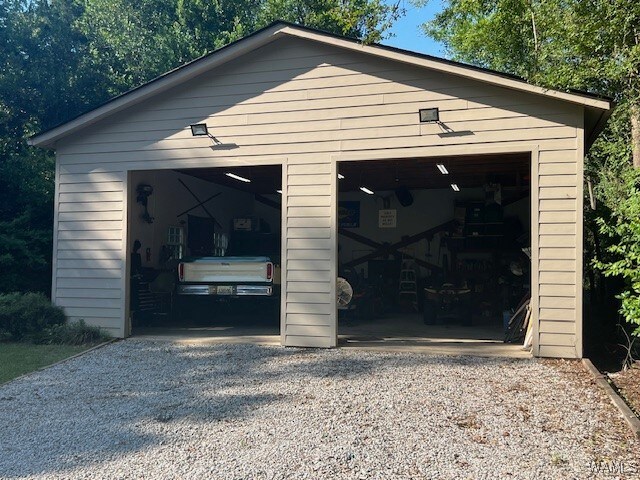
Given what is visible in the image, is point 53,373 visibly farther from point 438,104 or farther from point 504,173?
point 504,173

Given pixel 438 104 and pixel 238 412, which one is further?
pixel 438 104

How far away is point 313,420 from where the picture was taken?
4.51 m

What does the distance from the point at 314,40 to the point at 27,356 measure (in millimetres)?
5979

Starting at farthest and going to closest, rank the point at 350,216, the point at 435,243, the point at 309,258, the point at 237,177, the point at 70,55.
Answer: the point at 350,216 < the point at 435,243 < the point at 70,55 < the point at 237,177 < the point at 309,258

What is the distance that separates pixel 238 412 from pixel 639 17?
7040 millimetres

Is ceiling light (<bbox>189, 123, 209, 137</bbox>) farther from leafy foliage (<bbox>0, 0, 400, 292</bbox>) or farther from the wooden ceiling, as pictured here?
leafy foliage (<bbox>0, 0, 400, 292</bbox>)

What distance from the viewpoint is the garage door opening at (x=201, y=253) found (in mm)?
9023

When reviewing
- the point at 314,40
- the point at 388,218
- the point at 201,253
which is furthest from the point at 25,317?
the point at 388,218

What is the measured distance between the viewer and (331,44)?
7.38 metres

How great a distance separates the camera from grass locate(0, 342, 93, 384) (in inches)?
252

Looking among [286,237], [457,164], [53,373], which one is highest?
[457,164]

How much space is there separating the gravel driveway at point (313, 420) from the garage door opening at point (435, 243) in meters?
3.82

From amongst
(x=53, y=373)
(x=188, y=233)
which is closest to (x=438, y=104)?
(x=53, y=373)

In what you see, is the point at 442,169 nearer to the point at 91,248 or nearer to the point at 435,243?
the point at 435,243
